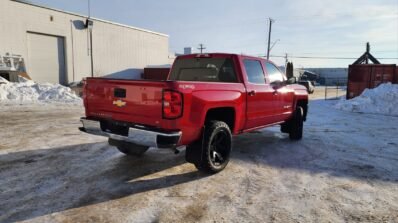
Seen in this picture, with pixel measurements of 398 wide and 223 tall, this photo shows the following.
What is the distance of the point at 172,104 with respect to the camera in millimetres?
4379

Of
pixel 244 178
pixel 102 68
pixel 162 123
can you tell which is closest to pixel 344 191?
pixel 244 178

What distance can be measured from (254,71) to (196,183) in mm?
2655

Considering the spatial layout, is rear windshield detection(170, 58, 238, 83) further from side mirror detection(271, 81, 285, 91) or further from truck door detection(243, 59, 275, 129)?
side mirror detection(271, 81, 285, 91)

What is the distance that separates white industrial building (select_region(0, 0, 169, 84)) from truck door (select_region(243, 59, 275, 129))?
22793mm

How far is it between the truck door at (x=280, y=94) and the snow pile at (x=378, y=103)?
9.67 meters

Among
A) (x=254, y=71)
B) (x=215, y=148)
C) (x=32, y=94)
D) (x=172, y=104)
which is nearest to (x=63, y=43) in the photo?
(x=32, y=94)

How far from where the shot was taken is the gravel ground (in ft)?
12.9

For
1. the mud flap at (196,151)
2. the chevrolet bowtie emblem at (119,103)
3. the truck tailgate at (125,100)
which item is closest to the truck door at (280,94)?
the mud flap at (196,151)

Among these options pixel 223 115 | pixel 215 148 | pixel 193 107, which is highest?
pixel 193 107

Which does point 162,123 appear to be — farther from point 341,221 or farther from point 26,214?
point 341,221

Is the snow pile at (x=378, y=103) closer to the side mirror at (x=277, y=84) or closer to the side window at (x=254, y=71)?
the side mirror at (x=277, y=84)

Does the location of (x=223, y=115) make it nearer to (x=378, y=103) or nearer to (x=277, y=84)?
(x=277, y=84)

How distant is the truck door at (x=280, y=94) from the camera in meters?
7.02

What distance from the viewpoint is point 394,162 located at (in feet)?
20.8
